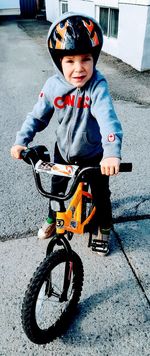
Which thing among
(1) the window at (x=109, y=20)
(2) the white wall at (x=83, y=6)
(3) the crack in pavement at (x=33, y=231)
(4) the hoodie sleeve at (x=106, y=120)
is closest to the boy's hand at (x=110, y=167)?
(4) the hoodie sleeve at (x=106, y=120)

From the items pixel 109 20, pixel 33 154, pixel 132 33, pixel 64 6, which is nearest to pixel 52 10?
pixel 64 6

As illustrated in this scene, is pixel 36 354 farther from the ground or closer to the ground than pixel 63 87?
closer to the ground

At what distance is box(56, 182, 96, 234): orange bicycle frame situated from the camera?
168 centimetres

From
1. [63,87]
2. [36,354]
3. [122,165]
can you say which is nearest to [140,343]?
[36,354]

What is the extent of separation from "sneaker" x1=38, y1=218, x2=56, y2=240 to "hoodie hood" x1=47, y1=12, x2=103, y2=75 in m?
1.40

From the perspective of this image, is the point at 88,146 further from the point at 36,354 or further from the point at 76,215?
the point at 36,354

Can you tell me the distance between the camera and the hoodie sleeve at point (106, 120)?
1639 mm

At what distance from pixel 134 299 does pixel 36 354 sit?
751mm

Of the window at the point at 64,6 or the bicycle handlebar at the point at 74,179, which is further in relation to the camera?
the window at the point at 64,6

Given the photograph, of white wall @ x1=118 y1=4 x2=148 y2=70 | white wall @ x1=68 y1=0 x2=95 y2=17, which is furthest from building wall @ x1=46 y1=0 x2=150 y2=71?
white wall @ x1=68 y1=0 x2=95 y2=17

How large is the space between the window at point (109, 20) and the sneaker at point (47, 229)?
6768 mm

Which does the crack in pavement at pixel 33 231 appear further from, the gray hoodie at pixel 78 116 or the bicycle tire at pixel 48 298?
the gray hoodie at pixel 78 116

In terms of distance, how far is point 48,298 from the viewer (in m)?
1.95

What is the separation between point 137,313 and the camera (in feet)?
6.76
